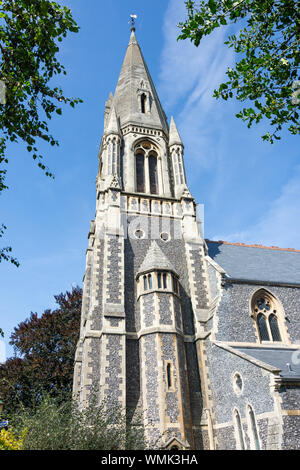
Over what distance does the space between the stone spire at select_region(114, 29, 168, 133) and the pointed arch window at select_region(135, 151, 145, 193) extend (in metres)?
2.56

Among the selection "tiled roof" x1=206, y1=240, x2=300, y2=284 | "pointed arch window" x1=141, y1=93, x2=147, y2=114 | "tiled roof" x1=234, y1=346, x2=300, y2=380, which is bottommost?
"tiled roof" x1=234, y1=346, x2=300, y2=380

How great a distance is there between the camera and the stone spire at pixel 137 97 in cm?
2434

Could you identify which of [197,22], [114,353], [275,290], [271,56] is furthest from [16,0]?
[275,290]

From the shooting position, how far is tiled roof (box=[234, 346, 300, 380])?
1216cm

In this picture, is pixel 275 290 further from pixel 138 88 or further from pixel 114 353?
pixel 138 88

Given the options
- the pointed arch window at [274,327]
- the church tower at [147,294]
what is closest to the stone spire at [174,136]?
the church tower at [147,294]

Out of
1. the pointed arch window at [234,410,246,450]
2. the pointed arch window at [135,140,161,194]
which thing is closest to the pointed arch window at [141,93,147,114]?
the pointed arch window at [135,140,161,194]

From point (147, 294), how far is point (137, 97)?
1663cm

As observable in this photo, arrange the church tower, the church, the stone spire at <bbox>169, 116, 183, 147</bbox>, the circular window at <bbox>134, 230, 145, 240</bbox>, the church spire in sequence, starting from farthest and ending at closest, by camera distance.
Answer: the stone spire at <bbox>169, 116, 183, 147</bbox>, the church spire, the circular window at <bbox>134, 230, 145, 240</bbox>, the church tower, the church

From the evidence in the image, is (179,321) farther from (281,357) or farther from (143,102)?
(143,102)

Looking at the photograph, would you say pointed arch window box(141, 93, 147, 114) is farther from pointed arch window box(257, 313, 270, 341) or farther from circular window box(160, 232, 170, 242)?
pointed arch window box(257, 313, 270, 341)

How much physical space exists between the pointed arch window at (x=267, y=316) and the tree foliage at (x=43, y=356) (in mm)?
12732

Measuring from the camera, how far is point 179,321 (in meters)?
15.6

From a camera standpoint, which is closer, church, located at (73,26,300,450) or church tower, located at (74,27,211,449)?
church, located at (73,26,300,450)
